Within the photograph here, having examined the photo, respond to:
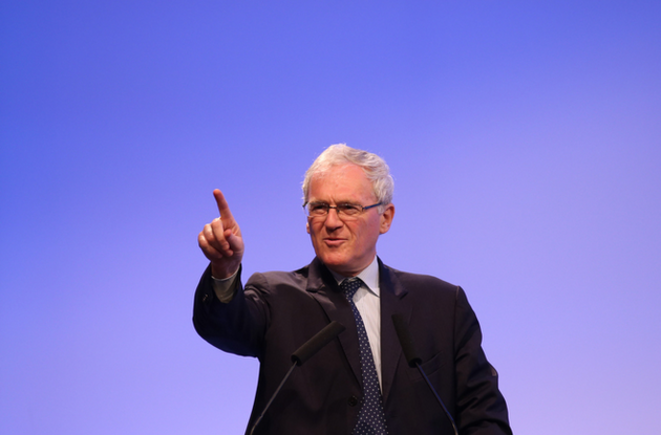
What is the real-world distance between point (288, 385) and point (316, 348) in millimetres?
294

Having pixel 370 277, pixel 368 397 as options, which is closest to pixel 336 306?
pixel 370 277

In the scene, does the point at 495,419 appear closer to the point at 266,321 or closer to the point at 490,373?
the point at 490,373

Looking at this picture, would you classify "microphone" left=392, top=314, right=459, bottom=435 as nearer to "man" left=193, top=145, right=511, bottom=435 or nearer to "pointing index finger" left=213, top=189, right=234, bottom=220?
"man" left=193, top=145, right=511, bottom=435

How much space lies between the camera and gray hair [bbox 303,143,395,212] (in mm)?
2118

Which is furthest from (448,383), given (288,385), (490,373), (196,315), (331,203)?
(196,315)

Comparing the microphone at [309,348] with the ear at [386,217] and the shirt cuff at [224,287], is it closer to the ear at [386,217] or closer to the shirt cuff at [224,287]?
the shirt cuff at [224,287]

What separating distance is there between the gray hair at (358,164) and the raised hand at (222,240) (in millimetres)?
538

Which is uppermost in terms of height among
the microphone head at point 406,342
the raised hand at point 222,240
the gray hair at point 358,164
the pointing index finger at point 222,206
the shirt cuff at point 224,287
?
the gray hair at point 358,164

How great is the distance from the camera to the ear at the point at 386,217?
222 centimetres

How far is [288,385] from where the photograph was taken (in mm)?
1887

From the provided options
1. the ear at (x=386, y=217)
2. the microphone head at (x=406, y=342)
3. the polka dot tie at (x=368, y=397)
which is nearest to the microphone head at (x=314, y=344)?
the microphone head at (x=406, y=342)

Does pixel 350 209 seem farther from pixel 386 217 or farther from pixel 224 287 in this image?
pixel 224 287

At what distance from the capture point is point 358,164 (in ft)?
7.00

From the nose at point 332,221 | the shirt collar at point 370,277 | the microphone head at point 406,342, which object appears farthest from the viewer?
the shirt collar at point 370,277
